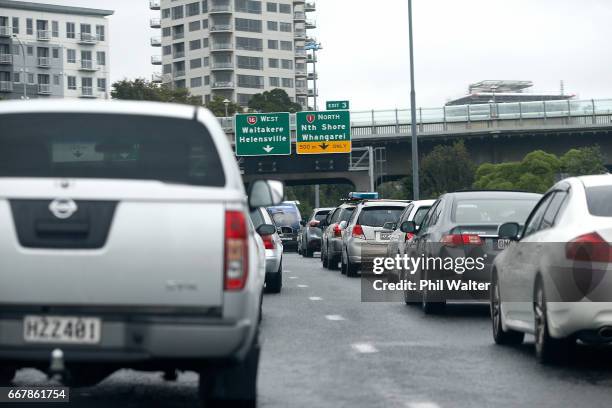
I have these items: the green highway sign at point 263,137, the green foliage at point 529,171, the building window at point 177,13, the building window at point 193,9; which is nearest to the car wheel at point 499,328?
the green highway sign at point 263,137

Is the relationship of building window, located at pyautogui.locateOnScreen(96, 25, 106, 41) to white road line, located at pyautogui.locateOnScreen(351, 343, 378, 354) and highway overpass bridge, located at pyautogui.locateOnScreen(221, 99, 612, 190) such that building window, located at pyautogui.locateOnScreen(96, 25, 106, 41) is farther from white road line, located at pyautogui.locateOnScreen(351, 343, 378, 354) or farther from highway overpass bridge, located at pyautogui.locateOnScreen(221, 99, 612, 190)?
white road line, located at pyautogui.locateOnScreen(351, 343, 378, 354)

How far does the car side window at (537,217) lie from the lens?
39.0ft

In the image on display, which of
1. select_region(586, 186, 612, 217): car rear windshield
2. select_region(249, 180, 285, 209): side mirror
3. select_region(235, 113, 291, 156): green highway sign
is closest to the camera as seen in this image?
select_region(249, 180, 285, 209): side mirror

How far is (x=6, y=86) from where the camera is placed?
142 meters

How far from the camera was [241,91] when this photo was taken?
501ft

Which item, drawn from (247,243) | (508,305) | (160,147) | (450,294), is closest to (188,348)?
(247,243)

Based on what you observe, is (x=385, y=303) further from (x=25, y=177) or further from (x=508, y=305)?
(x=25, y=177)

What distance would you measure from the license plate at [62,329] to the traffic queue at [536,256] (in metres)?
4.50

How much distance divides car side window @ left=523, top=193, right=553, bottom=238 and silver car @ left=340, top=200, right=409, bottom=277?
15.2m

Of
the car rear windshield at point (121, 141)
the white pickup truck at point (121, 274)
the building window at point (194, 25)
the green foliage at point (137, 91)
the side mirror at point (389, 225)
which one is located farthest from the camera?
the building window at point (194, 25)

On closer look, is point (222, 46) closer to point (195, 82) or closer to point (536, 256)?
point (195, 82)

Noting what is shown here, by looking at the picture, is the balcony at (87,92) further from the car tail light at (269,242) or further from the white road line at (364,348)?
the white road line at (364,348)

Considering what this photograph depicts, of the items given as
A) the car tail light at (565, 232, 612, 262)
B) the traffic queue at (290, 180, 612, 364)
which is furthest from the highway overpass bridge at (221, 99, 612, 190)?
the car tail light at (565, 232, 612, 262)

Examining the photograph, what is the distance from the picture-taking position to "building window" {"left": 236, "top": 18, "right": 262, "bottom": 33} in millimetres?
151500
